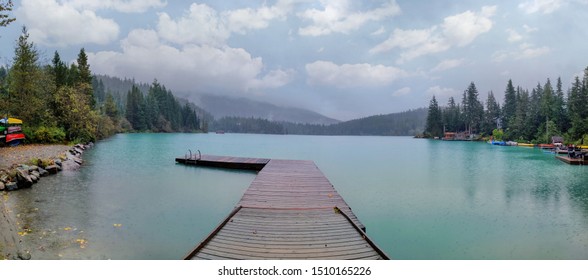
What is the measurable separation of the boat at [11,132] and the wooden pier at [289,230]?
2252cm

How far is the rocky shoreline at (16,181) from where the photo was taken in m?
7.51

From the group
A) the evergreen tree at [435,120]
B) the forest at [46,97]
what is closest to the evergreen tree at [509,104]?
the evergreen tree at [435,120]

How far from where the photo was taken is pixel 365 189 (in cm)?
1784

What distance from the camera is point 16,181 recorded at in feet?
45.8

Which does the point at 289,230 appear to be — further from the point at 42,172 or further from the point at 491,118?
the point at 491,118

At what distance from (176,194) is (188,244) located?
6822mm

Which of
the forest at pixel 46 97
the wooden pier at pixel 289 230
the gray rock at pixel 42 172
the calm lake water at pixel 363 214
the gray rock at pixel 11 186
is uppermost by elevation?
the forest at pixel 46 97

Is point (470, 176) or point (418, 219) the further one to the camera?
point (470, 176)

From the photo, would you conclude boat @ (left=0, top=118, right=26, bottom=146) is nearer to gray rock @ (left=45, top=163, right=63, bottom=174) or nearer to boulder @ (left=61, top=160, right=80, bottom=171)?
boulder @ (left=61, top=160, right=80, bottom=171)

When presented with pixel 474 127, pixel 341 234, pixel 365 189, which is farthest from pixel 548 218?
pixel 474 127

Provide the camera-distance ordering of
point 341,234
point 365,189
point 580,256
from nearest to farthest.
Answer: point 341,234, point 580,256, point 365,189

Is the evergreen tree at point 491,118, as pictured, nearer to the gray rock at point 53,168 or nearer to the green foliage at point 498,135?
the green foliage at point 498,135

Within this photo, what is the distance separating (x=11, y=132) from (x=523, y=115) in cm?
8619
